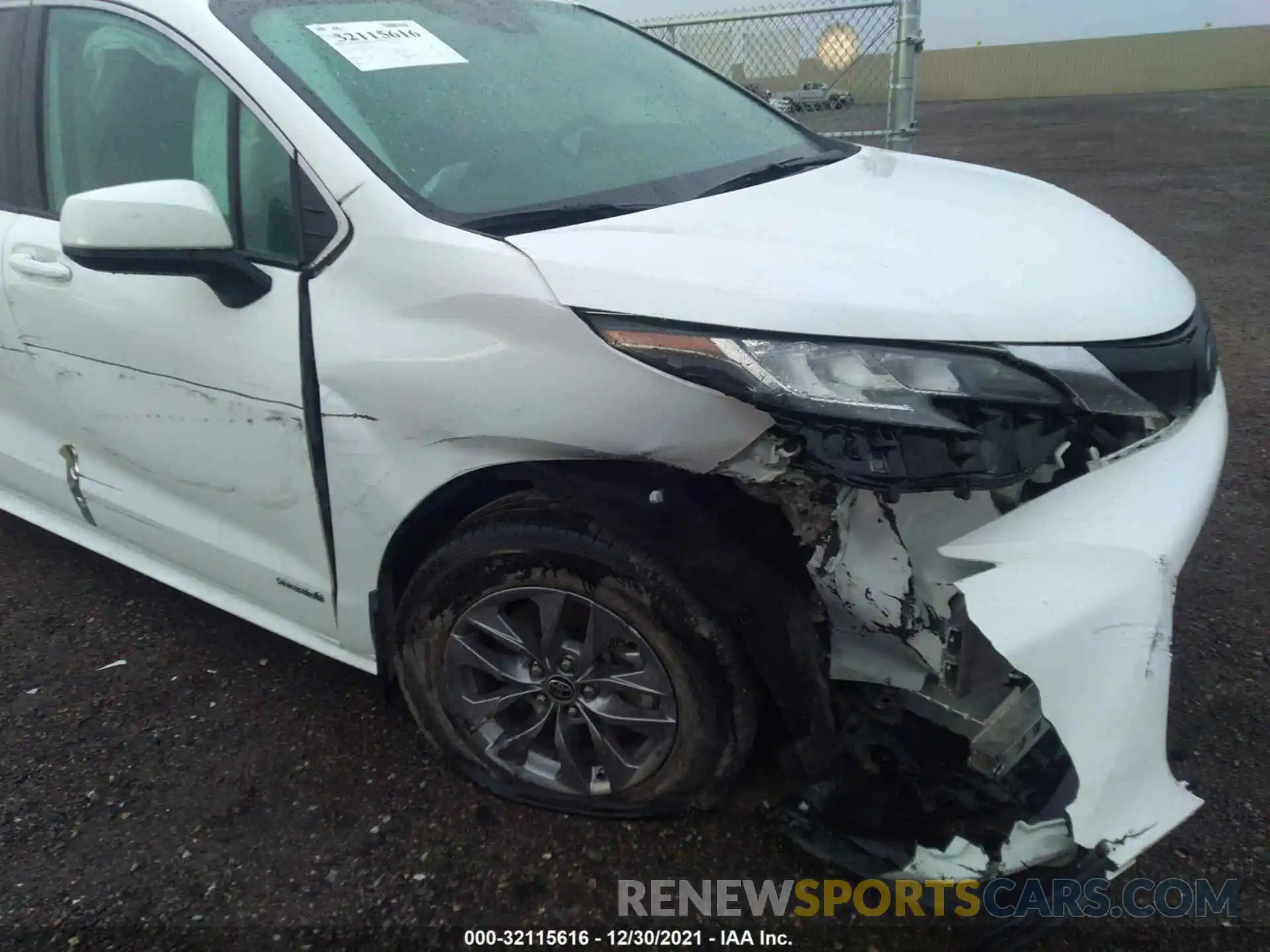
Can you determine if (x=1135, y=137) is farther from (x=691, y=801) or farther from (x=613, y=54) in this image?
(x=691, y=801)

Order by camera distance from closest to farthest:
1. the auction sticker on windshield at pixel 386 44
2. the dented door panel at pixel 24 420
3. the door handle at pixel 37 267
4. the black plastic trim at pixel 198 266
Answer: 1. the black plastic trim at pixel 198 266
2. the auction sticker on windshield at pixel 386 44
3. the door handle at pixel 37 267
4. the dented door panel at pixel 24 420

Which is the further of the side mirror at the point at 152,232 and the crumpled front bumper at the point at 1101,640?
the side mirror at the point at 152,232

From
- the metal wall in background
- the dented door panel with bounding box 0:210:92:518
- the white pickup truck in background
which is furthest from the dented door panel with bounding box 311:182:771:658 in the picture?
the metal wall in background

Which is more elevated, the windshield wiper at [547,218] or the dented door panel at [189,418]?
the windshield wiper at [547,218]

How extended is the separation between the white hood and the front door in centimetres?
64

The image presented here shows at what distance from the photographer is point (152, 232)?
6.00 ft

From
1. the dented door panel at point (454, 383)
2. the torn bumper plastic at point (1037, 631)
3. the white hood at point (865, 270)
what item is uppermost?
the white hood at point (865, 270)

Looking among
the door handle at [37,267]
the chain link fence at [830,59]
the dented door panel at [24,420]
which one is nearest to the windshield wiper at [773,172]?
the door handle at [37,267]

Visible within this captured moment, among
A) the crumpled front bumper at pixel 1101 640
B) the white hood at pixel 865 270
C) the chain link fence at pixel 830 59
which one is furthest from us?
the chain link fence at pixel 830 59

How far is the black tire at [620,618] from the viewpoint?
1.76 meters

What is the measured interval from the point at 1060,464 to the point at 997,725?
46cm

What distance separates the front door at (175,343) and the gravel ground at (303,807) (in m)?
0.35

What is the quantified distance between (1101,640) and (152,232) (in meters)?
1.83

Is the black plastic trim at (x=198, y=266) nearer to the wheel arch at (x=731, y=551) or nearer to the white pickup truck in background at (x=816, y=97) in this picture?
the wheel arch at (x=731, y=551)
